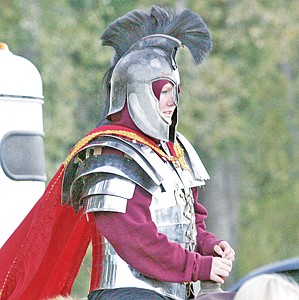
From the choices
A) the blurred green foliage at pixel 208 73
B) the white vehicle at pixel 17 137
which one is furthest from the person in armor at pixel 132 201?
the blurred green foliage at pixel 208 73

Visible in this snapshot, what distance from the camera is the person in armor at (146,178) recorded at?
6.91m

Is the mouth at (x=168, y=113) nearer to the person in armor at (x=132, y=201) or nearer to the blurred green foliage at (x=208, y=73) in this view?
the person in armor at (x=132, y=201)

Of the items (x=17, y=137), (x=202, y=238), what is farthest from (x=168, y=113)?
(x=17, y=137)

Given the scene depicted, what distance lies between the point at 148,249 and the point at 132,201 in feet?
0.79

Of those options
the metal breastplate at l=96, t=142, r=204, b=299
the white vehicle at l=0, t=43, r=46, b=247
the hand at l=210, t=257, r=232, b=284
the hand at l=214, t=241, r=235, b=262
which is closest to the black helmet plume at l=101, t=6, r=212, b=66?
the metal breastplate at l=96, t=142, r=204, b=299

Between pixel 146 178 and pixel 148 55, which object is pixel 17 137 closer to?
pixel 148 55

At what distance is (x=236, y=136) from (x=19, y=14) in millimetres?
4029

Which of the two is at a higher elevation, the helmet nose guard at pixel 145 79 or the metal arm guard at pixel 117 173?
the helmet nose guard at pixel 145 79

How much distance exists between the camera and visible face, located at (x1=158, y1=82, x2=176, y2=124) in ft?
23.6

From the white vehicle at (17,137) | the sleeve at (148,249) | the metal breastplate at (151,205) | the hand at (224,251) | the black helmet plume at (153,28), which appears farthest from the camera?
the white vehicle at (17,137)

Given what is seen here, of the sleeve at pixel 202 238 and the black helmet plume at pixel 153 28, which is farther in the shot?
the black helmet plume at pixel 153 28

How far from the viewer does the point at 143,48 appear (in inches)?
287

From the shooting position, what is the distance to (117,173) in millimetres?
6953

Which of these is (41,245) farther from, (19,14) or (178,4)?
(178,4)
